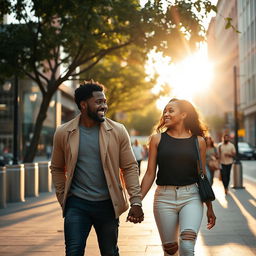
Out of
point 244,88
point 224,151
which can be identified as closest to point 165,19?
point 224,151

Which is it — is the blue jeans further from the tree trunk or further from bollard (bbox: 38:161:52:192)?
bollard (bbox: 38:161:52:192)

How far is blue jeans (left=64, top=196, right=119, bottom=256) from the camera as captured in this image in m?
4.36

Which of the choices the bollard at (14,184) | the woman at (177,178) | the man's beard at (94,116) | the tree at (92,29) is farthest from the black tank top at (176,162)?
the bollard at (14,184)

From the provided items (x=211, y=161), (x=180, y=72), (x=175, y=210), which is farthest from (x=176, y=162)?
(x=180, y=72)

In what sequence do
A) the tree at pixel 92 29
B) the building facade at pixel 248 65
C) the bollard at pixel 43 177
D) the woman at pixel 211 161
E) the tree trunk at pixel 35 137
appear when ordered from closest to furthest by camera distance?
1. the woman at pixel 211 161
2. the tree at pixel 92 29
3. the tree trunk at pixel 35 137
4. the bollard at pixel 43 177
5. the building facade at pixel 248 65

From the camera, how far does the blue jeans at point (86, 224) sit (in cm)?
436

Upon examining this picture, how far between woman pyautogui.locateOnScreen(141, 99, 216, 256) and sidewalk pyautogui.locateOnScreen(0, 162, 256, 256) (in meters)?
2.16

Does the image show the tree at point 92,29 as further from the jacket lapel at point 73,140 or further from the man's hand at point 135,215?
the man's hand at point 135,215

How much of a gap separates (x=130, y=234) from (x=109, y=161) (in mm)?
4526

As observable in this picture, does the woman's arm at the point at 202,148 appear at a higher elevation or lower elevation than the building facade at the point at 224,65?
lower

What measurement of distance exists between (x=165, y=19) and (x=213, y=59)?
74.3 meters

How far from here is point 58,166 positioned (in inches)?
186

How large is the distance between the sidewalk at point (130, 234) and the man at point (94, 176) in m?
2.69

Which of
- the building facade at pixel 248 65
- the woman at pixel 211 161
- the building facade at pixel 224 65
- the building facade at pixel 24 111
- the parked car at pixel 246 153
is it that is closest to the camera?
the woman at pixel 211 161
